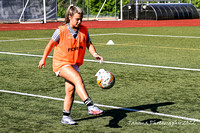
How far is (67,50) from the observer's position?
236 inches

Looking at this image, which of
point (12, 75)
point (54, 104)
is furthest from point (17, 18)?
point (54, 104)

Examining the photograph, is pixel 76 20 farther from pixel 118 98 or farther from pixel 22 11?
pixel 22 11

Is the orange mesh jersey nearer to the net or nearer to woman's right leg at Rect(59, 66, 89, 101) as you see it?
woman's right leg at Rect(59, 66, 89, 101)

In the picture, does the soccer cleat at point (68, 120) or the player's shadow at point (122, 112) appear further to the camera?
the player's shadow at point (122, 112)

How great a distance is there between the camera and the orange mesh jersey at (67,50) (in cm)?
599

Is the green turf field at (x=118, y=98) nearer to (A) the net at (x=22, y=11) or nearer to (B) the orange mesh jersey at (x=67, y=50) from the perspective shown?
(B) the orange mesh jersey at (x=67, y=50)

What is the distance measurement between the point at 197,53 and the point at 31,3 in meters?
30.7

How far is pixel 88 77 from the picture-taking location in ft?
34.2

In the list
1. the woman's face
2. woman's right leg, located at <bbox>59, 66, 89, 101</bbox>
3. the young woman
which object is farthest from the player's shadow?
the woman's face

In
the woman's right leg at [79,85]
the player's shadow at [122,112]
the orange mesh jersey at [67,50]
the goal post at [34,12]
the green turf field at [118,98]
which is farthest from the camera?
the goal post at [34,12]

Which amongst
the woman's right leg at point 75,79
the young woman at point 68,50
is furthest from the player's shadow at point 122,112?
the woman's right leg at point 75,79

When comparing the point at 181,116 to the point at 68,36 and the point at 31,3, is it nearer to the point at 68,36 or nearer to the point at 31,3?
the point at 68,36

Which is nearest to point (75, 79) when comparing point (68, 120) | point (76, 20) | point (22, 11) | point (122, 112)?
point (68, 120)

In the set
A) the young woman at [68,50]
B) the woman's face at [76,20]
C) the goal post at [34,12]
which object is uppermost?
the woman's face at [76,20]
